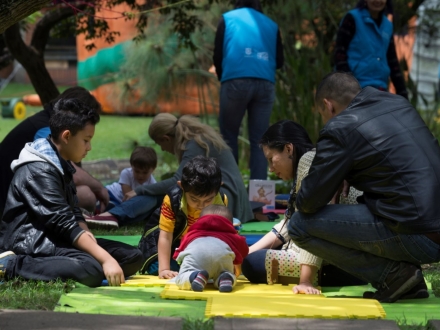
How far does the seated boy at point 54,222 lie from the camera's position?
16.8ft

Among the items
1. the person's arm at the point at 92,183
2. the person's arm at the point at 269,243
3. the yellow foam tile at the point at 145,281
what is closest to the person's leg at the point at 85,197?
the person's arm at the point at 92,183

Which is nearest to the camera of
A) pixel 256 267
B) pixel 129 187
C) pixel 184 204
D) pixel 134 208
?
pixel 256 267

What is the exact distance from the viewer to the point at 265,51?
9023 mm

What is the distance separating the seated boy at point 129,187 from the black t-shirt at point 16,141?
0.83m

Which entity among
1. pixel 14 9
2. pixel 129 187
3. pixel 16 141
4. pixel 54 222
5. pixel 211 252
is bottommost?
pixel 129 187

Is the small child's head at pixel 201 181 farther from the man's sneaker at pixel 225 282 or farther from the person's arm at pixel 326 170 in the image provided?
the person's arm at pixel 326 170

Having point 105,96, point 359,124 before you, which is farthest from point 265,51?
point 105,96

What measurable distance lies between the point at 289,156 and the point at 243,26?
377cm

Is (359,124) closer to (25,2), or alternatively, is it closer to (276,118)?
(25,2)

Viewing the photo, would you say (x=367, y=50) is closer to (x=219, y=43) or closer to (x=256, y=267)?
(x=219, y=43)

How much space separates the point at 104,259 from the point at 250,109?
4217 mm

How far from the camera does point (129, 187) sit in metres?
8.57

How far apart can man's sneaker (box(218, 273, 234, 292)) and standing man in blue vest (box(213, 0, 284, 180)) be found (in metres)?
4.05

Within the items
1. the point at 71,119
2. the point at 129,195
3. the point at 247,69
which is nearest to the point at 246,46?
the point at 247,69
